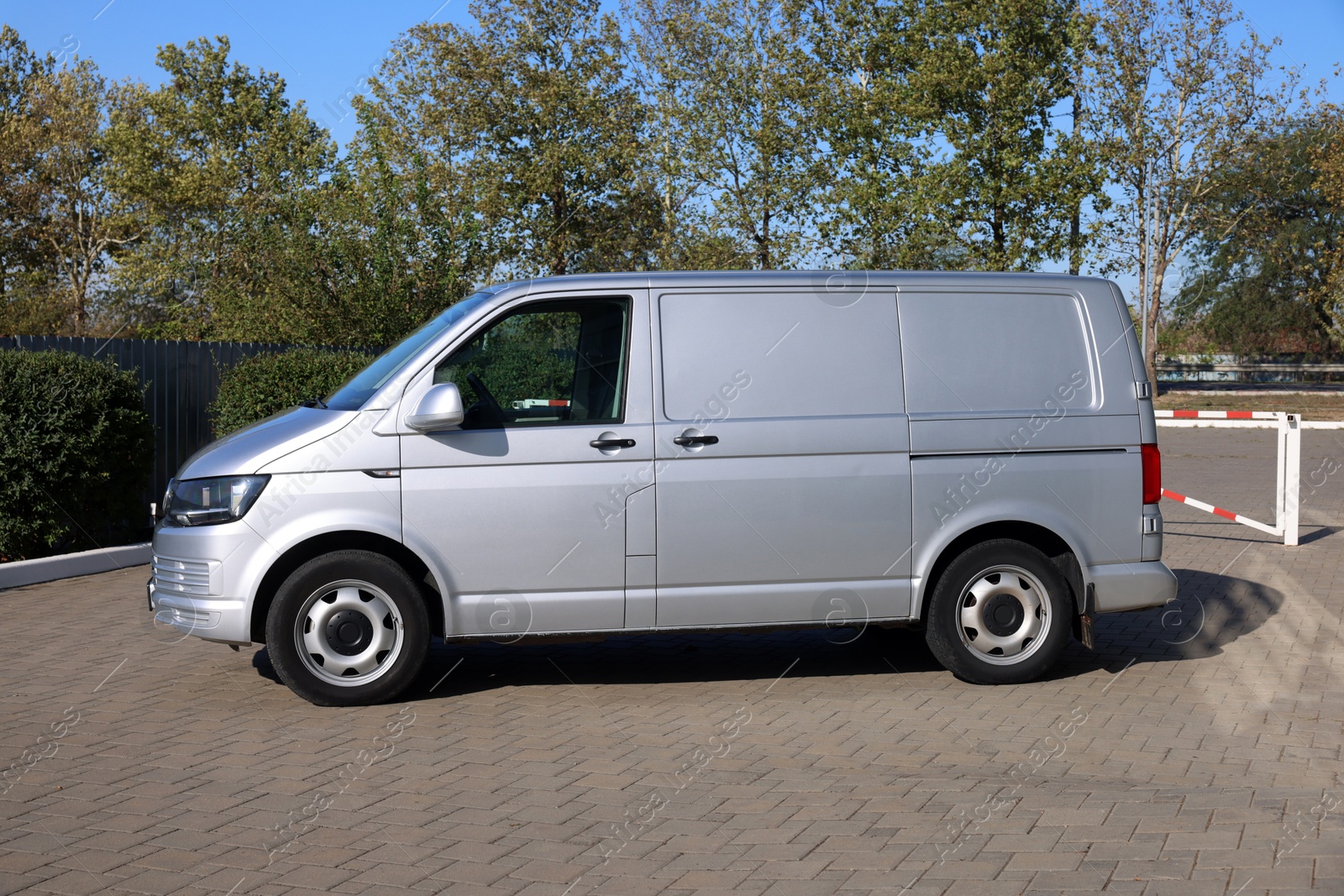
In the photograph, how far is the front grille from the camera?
609cm

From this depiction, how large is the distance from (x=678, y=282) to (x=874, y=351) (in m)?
1.12

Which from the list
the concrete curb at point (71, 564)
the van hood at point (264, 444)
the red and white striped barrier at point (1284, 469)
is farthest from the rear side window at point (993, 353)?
the concrete curb at point (71, 564)

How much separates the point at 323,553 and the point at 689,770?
2287 mm

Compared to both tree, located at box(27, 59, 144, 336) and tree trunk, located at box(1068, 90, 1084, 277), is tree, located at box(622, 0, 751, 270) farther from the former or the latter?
tree, located at box(27, 59, 144, 336)

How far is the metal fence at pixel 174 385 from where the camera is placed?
1273cm

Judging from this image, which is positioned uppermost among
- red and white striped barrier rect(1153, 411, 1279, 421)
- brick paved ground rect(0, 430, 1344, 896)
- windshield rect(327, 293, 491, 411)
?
windshield rect(327, 293, 491, 411)

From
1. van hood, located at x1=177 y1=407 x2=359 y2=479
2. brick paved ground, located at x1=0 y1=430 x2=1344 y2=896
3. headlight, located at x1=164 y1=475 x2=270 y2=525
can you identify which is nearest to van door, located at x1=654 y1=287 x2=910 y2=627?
brick paved ground, located at x1=0 y1=430 x2=1344 y2=896

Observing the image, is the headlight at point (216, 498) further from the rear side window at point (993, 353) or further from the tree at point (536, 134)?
the tree at point (536, 134)

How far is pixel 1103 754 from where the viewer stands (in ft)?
17.6

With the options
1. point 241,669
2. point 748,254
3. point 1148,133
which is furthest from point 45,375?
point 1148,133

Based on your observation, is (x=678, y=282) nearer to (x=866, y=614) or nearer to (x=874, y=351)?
(x=874, y=351)

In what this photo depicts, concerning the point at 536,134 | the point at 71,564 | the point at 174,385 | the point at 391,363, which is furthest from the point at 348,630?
the point at 536,134

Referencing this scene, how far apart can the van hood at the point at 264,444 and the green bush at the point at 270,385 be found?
6138mm

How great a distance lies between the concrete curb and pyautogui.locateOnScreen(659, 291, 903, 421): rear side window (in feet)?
18.6
